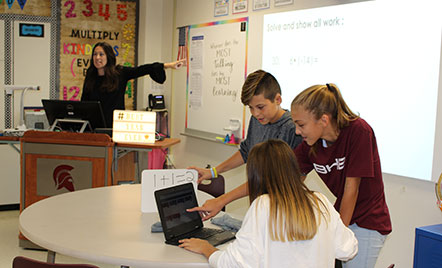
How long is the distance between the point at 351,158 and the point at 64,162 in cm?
249

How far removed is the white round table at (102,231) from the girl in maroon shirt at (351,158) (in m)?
0.63

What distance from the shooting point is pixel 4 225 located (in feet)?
15.6

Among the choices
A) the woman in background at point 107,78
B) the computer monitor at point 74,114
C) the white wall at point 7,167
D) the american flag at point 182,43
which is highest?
the american flag at point 182,43

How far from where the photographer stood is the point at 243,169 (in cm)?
477

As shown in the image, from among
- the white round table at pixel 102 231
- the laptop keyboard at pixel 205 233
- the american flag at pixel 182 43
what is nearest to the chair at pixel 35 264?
the white round table at pixel 102 231

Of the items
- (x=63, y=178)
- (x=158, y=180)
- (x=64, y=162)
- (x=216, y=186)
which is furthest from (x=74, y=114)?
(x=158, y=180)

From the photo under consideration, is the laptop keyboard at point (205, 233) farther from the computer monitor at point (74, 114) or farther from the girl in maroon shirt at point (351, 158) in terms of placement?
the computer monitor at point (74, 114)

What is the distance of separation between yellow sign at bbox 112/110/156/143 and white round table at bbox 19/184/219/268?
1189mm

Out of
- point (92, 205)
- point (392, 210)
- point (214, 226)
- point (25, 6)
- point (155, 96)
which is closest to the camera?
point (214, 226)

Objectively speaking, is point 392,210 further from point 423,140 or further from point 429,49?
point 429,49

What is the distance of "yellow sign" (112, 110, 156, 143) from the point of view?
3832 millimetres

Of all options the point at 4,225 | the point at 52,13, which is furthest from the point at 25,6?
the point at 4,225

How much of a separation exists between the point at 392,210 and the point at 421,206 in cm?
23

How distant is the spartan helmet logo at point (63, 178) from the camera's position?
3693mm
